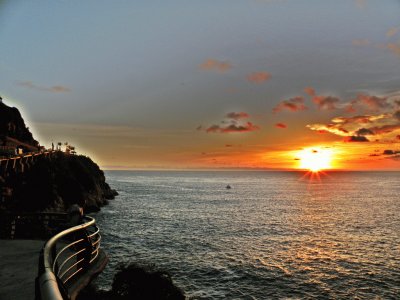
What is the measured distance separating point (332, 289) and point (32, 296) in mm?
25842

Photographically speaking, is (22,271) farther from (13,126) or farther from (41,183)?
(13,126)

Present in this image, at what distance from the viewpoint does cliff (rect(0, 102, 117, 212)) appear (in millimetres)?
46375

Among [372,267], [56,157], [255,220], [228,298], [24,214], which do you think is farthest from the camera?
[56,157]

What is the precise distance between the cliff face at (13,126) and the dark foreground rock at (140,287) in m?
70.8

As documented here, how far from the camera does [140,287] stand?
1978 cm

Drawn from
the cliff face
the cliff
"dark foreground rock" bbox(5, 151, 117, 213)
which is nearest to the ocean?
"dark foreground rock" bbox(5, 151, 117, 213)

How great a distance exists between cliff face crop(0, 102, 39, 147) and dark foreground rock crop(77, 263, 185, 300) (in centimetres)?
7077

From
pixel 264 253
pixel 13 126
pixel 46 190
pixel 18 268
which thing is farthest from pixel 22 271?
pixel 13 126

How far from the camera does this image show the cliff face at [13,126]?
258 ft

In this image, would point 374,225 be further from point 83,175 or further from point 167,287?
point 83,175

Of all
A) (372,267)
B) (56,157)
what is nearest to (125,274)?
(372,267)

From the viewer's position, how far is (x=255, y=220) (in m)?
62.1

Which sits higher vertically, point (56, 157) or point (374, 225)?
point (56, 157)

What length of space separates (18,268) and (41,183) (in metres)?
47.9
